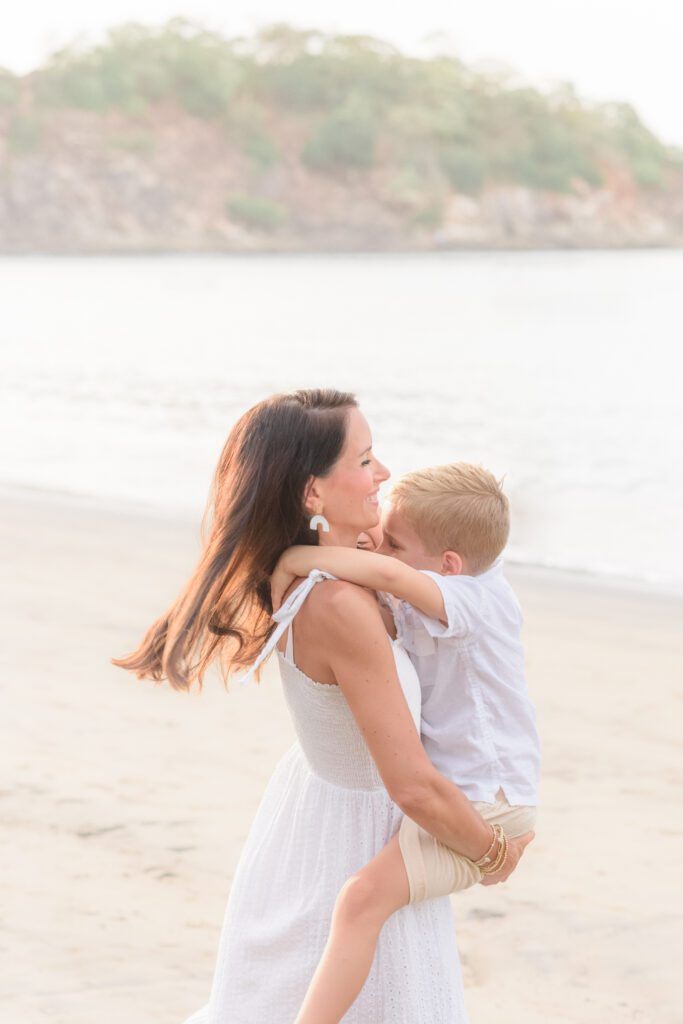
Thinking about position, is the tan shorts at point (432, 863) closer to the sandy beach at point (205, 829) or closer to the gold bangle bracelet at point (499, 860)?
the gold bangle bracelet at point (499, 860)

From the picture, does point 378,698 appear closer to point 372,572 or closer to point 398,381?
point 372,572

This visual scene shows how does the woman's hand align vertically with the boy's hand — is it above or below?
below

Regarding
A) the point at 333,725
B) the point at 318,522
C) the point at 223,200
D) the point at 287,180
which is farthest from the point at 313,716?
the point at 287,180

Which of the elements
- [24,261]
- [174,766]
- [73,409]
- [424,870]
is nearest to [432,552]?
[424,870]

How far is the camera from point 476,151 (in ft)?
284

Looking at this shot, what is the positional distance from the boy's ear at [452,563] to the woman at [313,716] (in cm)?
13

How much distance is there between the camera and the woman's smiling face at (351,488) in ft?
6.66

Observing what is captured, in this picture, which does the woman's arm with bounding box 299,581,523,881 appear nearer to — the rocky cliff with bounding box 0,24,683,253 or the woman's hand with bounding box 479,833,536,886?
the woman's hand with bounding box 479,833,536,886

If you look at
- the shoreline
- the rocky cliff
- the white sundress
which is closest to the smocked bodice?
the white sundress

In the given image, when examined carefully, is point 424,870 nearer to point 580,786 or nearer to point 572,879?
point 572,879

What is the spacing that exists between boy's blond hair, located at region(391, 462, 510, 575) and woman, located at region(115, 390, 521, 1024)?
83 mm

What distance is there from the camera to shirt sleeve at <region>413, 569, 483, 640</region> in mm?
2008

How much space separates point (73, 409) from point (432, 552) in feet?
63.2

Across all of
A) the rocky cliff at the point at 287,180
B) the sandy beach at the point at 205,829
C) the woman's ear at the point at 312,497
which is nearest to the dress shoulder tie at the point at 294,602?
the woman's ear at the point at 312,497
